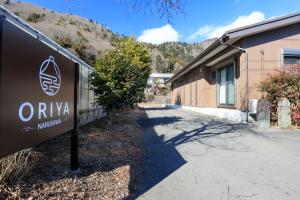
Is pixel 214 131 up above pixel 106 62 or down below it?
below

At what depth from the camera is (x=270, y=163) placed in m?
6.36

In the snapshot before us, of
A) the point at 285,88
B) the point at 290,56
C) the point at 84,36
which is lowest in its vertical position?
the point at 285,88

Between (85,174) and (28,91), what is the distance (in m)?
2.25

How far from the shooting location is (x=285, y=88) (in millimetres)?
11688

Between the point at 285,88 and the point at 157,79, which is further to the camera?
the point at 157,79

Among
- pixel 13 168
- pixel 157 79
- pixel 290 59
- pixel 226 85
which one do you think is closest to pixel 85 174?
pixel 13 168

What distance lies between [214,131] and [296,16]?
6.89 metres

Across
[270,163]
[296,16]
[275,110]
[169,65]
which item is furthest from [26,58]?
[169,65]

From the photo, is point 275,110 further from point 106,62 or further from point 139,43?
point 139,43

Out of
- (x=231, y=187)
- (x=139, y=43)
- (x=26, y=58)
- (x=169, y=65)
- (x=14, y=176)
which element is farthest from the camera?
(x=169, y=65)

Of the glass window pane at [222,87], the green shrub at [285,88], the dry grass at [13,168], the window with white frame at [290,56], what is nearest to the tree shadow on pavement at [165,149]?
the green shrub at [285,88]

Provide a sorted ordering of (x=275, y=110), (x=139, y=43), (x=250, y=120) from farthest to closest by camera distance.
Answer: (x=139, y=43), (x=250, y=120), (x=275, y=110)

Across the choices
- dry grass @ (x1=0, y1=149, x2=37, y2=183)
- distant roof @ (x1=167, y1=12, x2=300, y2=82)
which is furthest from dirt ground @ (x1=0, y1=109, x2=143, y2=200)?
distant roof @ (x1=167, y1=12, x2=300, y2=82)

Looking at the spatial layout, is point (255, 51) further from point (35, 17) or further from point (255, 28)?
point (35, 17)
